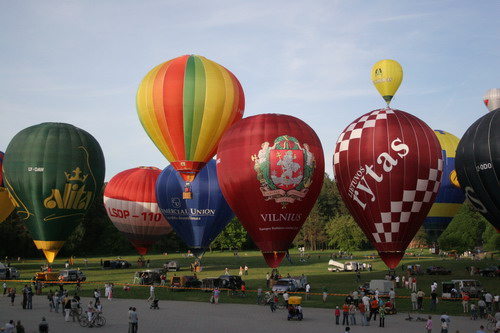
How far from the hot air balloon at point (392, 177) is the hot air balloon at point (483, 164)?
3.30 metres

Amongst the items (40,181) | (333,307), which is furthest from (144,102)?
(333,307)

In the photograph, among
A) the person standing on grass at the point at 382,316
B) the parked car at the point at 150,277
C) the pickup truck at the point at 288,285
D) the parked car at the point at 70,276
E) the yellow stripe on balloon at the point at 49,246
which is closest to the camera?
the person standing on grass at the point at 382,316

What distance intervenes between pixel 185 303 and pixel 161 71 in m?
18.4

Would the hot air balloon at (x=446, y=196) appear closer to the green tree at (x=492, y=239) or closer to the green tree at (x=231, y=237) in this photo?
the green tree at (x=492, y=239)

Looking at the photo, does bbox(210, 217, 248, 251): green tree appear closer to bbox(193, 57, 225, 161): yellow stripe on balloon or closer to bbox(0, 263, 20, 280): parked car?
bbox(0, 263, 20, 280): parked car

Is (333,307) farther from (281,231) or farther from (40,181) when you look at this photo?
(40,181)

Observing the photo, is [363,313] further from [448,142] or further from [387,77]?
[448,142]

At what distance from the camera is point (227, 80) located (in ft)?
137

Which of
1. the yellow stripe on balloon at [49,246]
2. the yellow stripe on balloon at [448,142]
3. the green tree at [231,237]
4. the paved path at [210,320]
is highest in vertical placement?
the yellow stripe on balloon at [448,142]

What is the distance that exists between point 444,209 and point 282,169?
77.7 ft

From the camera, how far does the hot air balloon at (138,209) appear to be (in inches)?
2213

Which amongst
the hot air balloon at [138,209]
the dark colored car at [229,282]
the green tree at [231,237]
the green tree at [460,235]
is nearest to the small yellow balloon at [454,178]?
the green tree at [460,235]

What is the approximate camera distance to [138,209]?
56.2 m

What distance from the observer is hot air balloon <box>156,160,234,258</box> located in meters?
47.9
